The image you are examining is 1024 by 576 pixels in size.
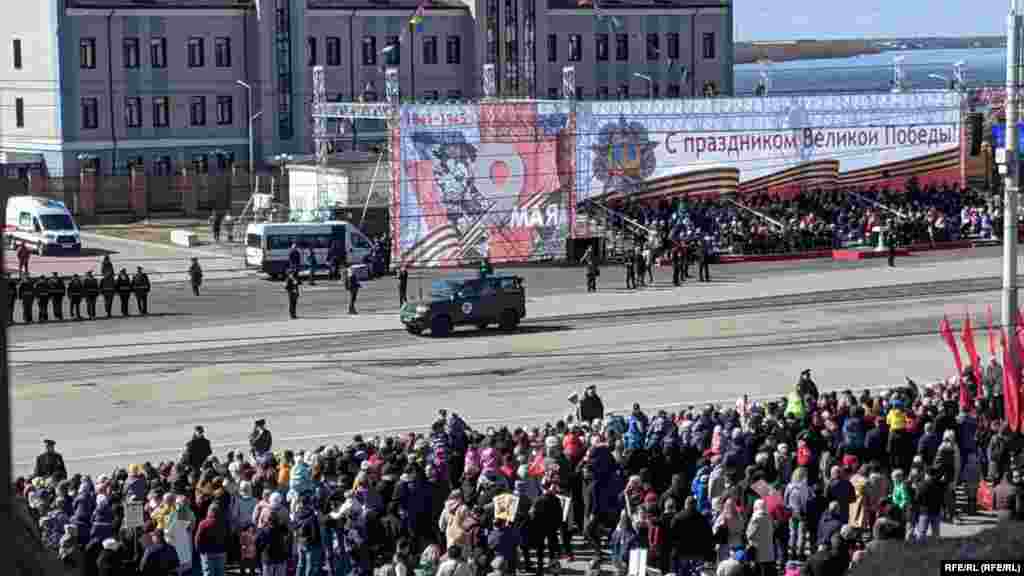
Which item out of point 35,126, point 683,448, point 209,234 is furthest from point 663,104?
point 683,448

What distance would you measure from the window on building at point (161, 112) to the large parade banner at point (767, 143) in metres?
28.9

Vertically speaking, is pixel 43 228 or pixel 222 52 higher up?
pixel 222 52

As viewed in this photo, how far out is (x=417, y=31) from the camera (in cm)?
8825

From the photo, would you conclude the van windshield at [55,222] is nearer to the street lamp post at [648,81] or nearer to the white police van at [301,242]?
the white police van at [301,242]

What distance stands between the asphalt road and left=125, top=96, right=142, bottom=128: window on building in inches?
1094

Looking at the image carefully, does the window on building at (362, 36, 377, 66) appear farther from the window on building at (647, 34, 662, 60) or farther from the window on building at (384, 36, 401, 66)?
the window on building at (647, 34, 662, 60)

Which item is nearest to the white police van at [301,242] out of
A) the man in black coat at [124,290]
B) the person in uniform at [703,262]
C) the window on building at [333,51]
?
the man in black coat at [124,290]

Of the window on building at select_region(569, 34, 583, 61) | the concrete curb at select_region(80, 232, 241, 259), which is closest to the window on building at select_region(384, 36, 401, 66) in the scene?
the window on building at select_region(569, 34, 583, 61)

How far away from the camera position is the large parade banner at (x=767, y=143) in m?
61.3

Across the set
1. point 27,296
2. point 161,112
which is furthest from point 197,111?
point 27,296

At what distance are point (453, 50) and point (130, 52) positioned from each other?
15441 mm

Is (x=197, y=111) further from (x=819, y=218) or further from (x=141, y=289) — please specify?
(x=141, y=289)

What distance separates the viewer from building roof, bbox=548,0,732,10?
9194cm

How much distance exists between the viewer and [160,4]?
8362 centimetres
